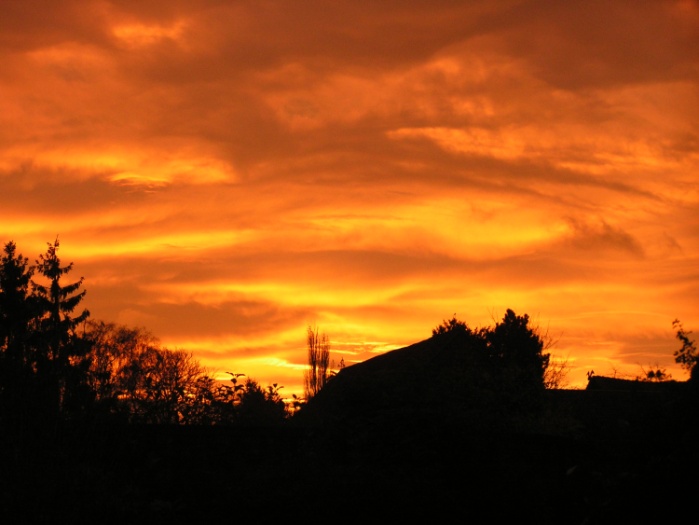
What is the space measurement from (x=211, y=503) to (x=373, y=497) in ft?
10.6

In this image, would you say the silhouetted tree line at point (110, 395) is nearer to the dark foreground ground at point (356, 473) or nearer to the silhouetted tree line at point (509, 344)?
the dark foreground ground at point (356, 473)

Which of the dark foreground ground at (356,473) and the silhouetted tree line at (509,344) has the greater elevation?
the silhouetted tree line at (509,344)

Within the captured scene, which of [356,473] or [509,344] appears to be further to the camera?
[509,344]

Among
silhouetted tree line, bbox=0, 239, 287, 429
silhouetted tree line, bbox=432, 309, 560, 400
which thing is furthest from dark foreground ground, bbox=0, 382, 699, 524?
silhouetted tree line, bbox=432, 309, 560, 400

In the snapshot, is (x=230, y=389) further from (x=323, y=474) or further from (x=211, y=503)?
(x=323, y=474)

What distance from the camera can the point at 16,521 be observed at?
11719 mm

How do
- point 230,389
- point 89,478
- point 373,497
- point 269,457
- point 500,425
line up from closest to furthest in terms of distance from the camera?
point 373,497 → point 89,478 → point 269,457 → point 500,425 → point 230,389

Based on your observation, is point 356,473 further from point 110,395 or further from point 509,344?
point 509,344

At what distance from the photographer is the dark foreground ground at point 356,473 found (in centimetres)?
1158

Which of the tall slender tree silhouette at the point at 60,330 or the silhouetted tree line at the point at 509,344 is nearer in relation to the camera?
the tall slender tree silhouette at the point at 60,330

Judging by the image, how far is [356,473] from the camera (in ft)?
40.4

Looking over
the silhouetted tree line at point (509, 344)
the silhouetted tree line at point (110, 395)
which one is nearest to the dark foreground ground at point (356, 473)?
the silhouetted tree line at point (110, 395)

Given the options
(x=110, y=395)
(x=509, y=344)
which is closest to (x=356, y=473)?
(x=110, y=395)

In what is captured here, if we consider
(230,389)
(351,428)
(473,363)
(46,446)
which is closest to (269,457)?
(351,428)
